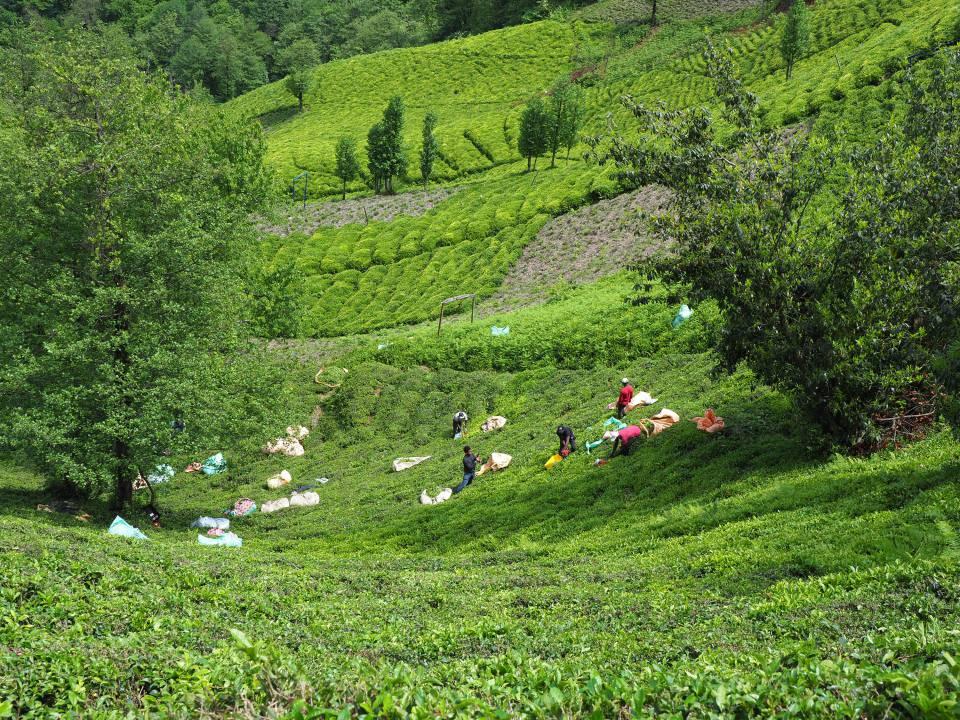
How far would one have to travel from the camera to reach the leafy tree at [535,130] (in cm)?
7806

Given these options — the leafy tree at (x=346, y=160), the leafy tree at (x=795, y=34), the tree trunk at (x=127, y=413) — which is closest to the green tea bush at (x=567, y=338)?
the tree trunk at (x=127, y=413)

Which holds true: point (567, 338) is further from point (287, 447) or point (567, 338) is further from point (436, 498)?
point (287, 447)

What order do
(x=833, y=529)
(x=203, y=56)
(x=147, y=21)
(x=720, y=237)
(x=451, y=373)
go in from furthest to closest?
(x=147, y=21), (x=203, y=56), (x=451, y=373), (x=720, y=237), (x=833, y=529)

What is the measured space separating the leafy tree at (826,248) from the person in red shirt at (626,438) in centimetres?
411

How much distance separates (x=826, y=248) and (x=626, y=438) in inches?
307

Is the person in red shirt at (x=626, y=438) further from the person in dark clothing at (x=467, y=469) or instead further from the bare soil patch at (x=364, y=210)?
the bare soil patch at (x=364, y=210)

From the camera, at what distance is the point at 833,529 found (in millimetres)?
13320

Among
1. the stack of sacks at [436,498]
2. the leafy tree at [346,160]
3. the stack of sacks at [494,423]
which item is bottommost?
the leafy tree at [346,160]

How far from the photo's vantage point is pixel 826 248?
57.7ft

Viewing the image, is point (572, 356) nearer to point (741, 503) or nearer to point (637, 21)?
point (741, 503)

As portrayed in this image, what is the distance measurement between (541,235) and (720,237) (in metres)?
39.9

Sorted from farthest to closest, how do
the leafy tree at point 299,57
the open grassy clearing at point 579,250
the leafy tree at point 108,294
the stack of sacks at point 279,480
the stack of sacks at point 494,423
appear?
1. the leafy tree at point 299,57
2. the open grassy clearing at point 579,250
3. the stack of sacks at point 494,423
4. the stack of sacks at point 279,480
5. the leafy tree at point 108,294

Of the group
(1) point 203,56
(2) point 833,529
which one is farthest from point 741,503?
(1) point 203,56

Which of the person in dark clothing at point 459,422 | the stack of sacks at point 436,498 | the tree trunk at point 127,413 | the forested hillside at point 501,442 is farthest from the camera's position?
the person in dark clothing at point 459,422
